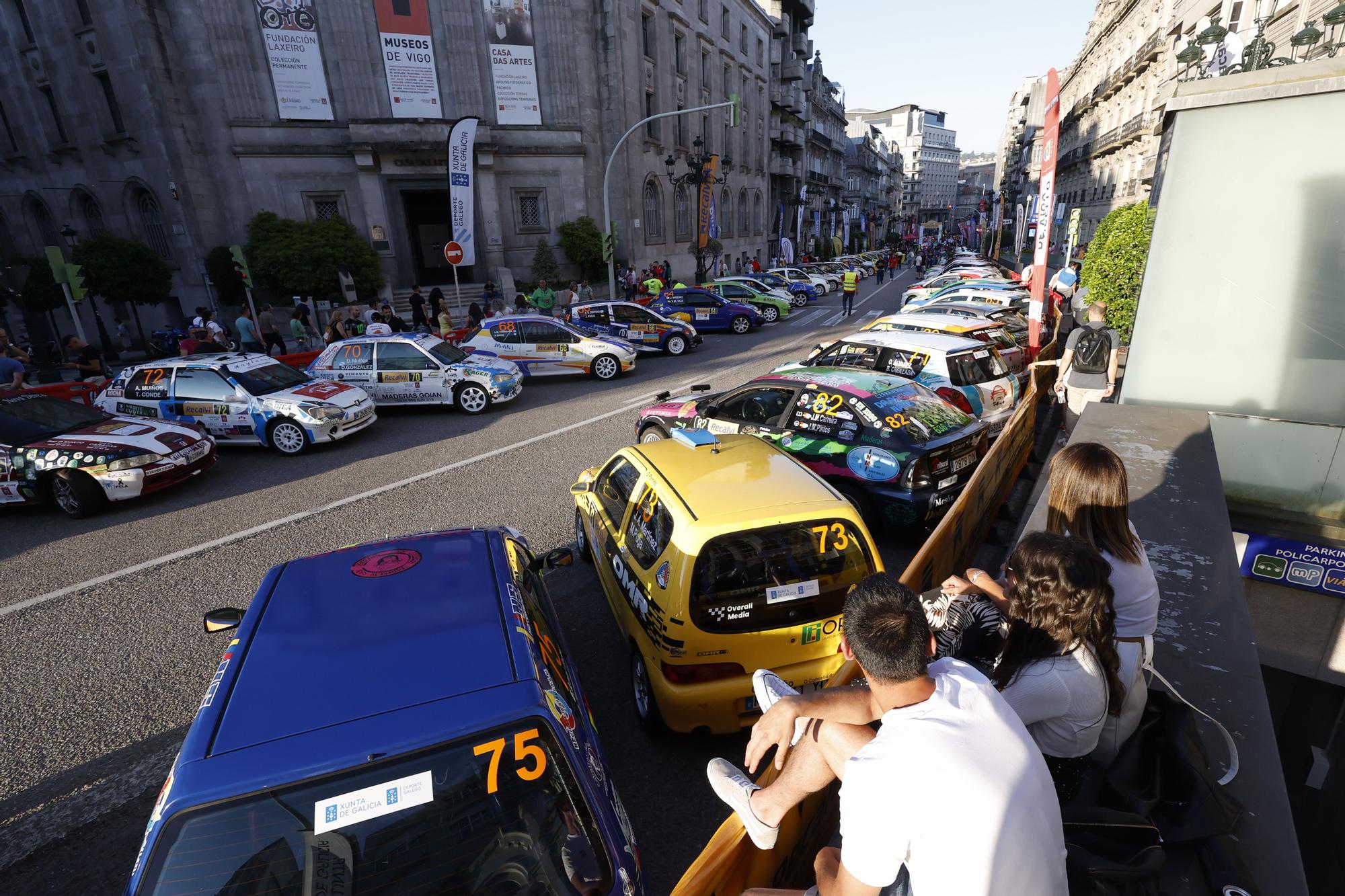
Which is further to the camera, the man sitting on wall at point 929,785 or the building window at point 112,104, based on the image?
the building window at point 112,104

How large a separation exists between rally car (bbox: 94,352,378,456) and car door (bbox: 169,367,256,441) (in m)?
0.01

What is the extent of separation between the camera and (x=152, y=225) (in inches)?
1016

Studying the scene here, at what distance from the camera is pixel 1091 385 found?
8.35 metres

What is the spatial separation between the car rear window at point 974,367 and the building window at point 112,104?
31.9m

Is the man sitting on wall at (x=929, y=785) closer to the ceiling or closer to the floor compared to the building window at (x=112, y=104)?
closer to the floor

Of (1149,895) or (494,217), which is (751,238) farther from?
(1149,895)

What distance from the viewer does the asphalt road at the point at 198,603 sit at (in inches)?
144

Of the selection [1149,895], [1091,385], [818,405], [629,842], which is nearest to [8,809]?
[629,842]

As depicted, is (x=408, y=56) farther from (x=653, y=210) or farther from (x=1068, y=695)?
(x=1068, y=695)

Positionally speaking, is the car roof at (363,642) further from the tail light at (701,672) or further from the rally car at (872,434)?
the rally car at (872,434)

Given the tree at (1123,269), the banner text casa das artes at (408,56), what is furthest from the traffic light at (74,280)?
the tree at (1123,269)

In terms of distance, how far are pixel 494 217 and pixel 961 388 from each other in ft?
85.1

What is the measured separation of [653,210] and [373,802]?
124 feet

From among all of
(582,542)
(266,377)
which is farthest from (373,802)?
(266,377)
